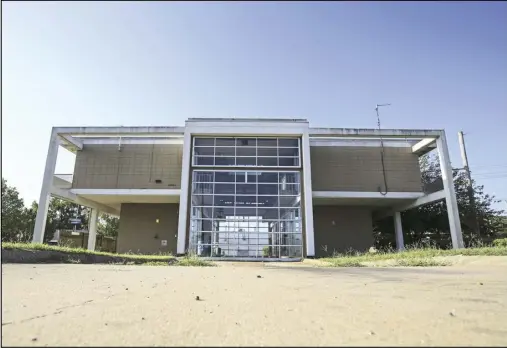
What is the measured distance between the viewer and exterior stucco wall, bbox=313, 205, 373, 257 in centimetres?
2470

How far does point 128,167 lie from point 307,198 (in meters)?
12.1

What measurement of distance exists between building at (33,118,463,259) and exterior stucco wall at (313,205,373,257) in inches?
37.6

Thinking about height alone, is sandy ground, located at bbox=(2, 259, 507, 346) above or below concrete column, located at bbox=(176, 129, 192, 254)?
below

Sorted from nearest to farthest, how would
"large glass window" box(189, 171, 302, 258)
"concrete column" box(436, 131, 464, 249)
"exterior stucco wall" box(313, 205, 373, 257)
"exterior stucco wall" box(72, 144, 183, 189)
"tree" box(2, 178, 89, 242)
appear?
"concrete column" box(436, 131, 464, 249) → "large glass window" box(189, 171, 302, 258) → "exterior stucco wall" box(72, 144, 183, 189) → "exterior stucco wall" box(313, 205, 373, 257) → "tree" box(2, 178, 89, 242)

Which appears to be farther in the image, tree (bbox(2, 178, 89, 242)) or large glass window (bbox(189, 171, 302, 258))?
tree (bbox(2, 178, 89, 242))

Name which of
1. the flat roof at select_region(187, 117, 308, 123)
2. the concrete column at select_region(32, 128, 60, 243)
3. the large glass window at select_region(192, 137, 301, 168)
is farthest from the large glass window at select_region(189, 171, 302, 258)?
the concrete column at select_region(32, 128, 60, 243)

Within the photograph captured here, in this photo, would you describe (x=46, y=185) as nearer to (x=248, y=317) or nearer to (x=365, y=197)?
(x=365, y=197)

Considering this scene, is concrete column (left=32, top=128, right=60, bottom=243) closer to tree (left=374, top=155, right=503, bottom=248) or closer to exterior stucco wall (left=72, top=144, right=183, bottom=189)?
exterior stucco wall (left=72, top=144, right=183, bottom=189)

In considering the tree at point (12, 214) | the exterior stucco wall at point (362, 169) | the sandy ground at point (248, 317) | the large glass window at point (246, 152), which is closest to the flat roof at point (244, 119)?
the large glass window at point (246, 152)

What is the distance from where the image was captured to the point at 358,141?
23.6m

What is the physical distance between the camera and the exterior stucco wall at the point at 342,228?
2470 centimetres

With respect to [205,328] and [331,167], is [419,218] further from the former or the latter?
[205,328]

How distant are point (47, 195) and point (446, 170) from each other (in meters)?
24.5

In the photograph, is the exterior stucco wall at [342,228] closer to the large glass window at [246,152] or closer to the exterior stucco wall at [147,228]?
the large glass window at [246,152]
